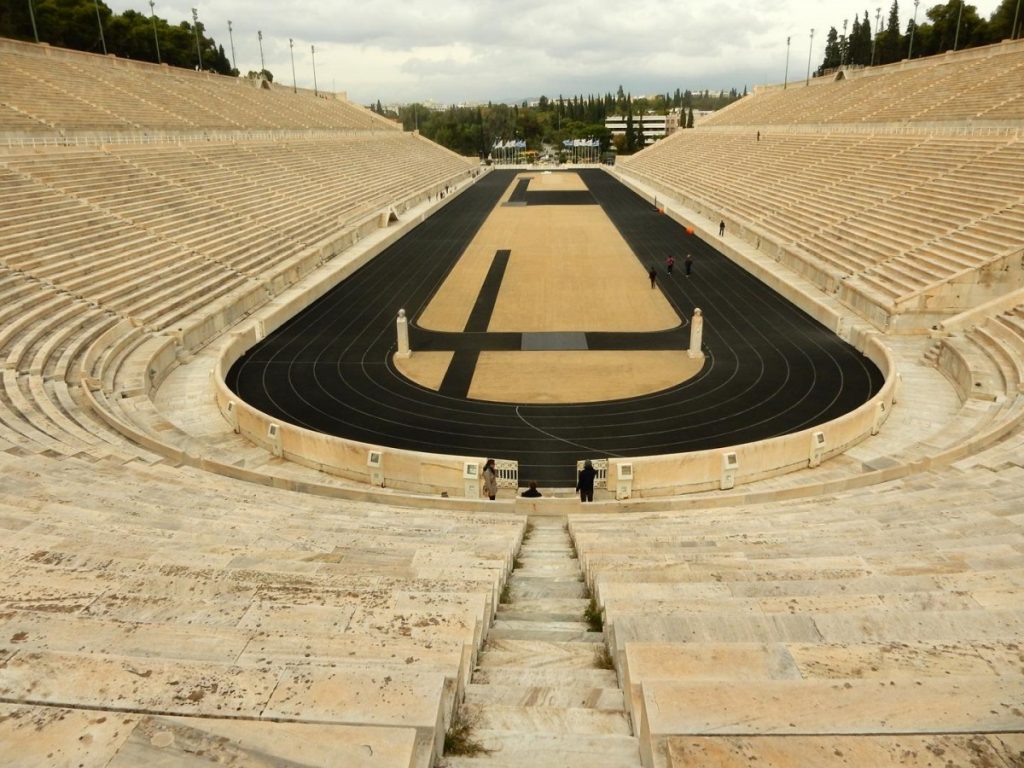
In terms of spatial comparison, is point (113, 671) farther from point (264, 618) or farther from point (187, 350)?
point (187, 350)

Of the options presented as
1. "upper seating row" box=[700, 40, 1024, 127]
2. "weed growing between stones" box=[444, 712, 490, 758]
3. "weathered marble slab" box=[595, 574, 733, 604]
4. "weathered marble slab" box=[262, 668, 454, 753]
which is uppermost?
"upper seating row" box=[700, 40, 1024, 127]

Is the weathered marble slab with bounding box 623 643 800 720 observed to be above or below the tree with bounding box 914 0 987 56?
below

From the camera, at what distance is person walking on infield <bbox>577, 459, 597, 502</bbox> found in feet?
38.6

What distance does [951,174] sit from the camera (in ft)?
97.0

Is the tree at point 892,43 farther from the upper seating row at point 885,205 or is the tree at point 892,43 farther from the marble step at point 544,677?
the marble step at point 544,677

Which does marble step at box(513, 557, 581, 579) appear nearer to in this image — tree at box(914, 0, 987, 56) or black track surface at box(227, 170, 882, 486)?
black track surface at box(227, 170, 882, 486)

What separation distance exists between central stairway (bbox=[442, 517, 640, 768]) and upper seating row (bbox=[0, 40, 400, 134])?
32.1m

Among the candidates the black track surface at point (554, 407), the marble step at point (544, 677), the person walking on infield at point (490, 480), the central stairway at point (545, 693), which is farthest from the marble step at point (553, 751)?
the black track surface at point (554, 407)

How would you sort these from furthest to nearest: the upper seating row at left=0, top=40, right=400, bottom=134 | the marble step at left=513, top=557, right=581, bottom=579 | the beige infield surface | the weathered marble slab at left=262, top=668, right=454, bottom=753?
the upper seating row at left=0, top=40, right=400, bottom=134
the beige infield surface
the marble step at left=513, top=557, right=581, bottom=579
the weathered marble slab at left=262, top=668, right=454, bottom=753

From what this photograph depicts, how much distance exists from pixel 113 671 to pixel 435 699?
1.86 meters

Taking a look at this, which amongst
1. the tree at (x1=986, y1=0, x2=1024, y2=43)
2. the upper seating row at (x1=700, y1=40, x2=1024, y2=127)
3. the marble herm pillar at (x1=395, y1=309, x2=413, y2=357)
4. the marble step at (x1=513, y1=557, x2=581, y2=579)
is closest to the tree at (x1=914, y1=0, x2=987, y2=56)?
the tree at (x1=986, y1=0, x2=1024, y2=43)

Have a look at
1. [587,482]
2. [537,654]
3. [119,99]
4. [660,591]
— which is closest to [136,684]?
[537,654]

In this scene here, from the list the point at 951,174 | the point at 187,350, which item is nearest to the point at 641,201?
the point at 951,174

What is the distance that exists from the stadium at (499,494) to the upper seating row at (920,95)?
3.14ft
